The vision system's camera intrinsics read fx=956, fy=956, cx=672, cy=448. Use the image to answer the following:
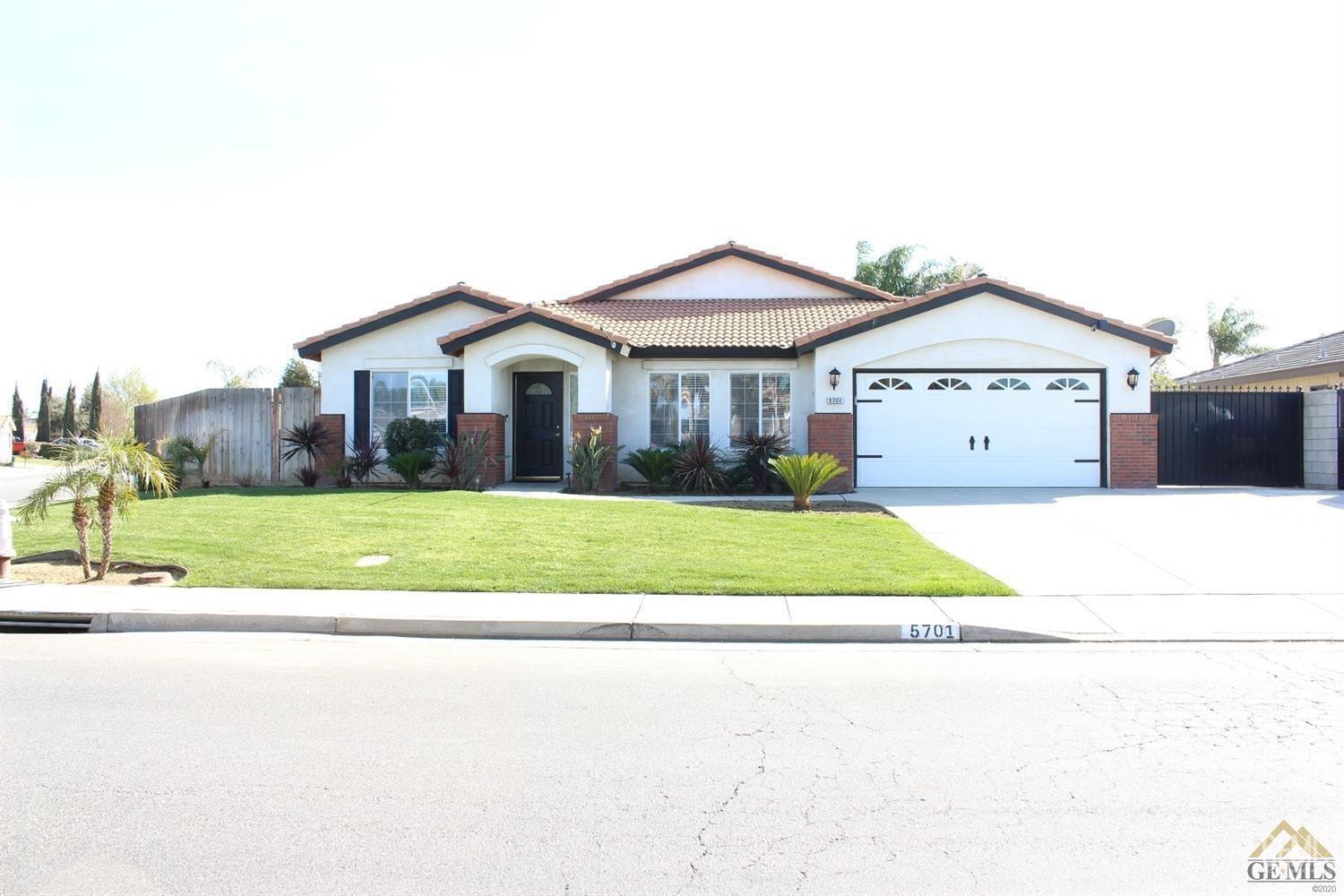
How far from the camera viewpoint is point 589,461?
18.3 meters

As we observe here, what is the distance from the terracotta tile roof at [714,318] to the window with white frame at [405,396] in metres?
3.16

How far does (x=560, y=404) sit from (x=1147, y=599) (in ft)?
46.0

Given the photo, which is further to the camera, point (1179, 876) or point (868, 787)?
point (868, 787)

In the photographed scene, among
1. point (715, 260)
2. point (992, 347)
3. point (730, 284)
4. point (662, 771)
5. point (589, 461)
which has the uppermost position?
point (715, 260)

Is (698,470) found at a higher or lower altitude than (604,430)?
lower

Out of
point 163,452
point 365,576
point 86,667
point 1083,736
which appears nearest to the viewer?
point 1083,736

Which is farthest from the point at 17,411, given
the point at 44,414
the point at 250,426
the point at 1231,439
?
the point at 1231,439

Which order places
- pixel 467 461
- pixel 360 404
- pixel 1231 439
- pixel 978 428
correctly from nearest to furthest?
pixel 467 461
pixel 978 428
pixel 1231 439
pixel 360 404

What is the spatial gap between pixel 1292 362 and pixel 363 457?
23343 mm

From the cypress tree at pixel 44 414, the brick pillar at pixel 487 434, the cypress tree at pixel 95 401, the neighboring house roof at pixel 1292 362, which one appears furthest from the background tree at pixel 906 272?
the cypress tree at pixel 44 414

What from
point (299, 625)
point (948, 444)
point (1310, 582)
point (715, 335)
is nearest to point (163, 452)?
point (715, 335)

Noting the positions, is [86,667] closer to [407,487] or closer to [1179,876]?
[1179,876]

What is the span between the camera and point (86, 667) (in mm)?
7203

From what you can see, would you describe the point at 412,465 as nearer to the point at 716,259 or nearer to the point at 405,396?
the point at 405,396
